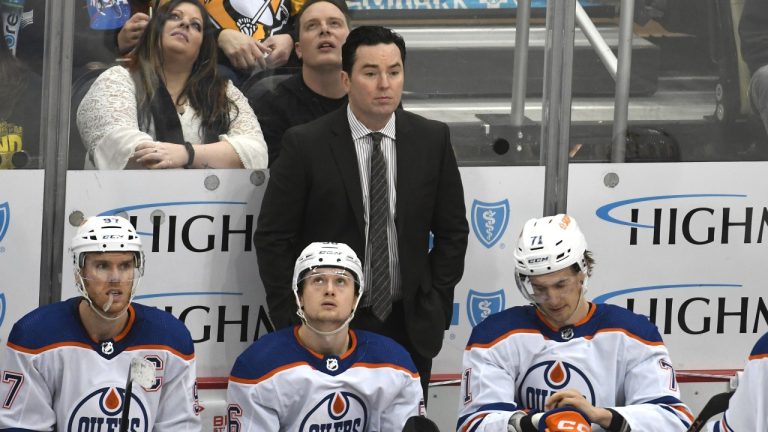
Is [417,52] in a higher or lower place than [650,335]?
higher

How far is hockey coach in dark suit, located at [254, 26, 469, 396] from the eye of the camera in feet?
16.5

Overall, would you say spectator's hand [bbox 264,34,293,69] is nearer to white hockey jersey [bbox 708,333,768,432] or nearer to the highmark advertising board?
the highmark advertising board

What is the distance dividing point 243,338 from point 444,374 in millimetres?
771

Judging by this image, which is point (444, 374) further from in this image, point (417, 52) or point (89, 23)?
point (89, 23)

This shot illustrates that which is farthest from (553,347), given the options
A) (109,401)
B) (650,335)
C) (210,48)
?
(210,48)

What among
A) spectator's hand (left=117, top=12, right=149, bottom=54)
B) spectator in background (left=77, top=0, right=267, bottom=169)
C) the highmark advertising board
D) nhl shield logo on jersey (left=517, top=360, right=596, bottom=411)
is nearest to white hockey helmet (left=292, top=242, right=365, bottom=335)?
nhl shield logo on jersey (left=517, top=360, right=596, bottom=411)

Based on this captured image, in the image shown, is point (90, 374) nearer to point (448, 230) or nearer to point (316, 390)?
point (316, 390)

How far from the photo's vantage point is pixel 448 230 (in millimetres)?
5148

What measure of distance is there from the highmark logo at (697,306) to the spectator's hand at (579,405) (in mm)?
1387

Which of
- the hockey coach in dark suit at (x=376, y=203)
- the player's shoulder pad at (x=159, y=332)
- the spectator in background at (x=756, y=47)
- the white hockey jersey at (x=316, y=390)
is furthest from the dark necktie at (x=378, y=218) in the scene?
the spectator in background at (x=756, y=47)

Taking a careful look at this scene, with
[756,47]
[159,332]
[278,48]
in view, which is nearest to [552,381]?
[159,332]

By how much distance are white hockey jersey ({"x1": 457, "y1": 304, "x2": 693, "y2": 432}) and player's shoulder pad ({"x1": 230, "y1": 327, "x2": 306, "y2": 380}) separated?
55 centimetres

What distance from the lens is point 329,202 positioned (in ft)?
16.6

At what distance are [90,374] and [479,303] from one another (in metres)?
1.71
